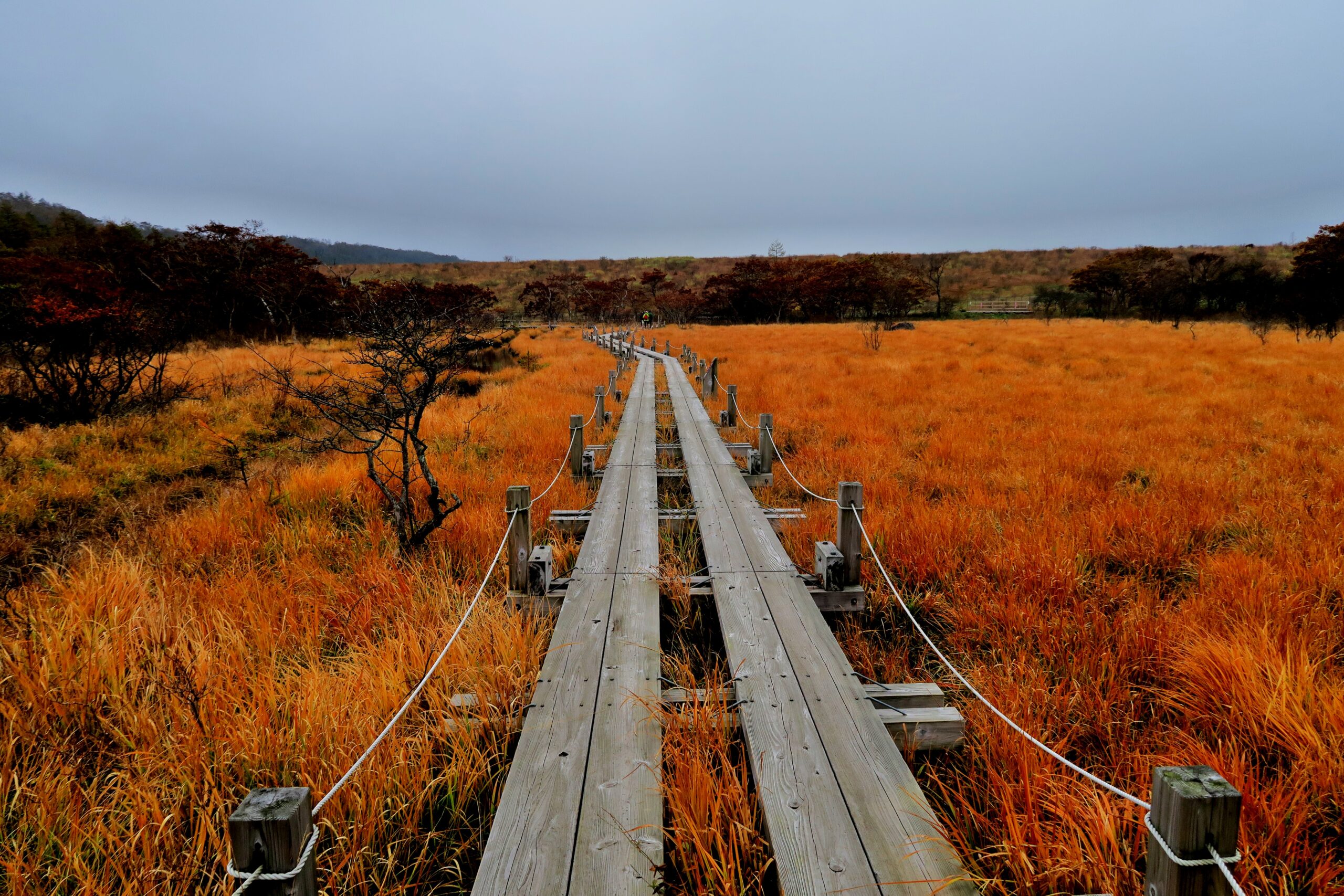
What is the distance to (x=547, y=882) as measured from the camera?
173 cm

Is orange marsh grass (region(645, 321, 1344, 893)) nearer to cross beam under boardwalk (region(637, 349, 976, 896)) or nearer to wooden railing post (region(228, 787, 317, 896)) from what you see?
cross beam under boardwalk (region(637, 349, 976, 896))

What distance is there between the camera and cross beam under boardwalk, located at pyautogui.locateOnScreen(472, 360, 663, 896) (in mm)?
1771

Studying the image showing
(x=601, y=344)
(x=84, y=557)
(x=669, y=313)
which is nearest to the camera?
(x=84, y=557)

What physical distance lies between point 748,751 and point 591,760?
0.61 metres

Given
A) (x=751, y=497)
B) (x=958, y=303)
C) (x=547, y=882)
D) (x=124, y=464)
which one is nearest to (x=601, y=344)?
(x=124, y=464)

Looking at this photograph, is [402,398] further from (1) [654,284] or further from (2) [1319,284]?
(1) [654,284]

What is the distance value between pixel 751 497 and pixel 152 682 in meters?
4.09

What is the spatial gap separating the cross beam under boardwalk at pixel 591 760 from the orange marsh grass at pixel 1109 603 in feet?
3.56

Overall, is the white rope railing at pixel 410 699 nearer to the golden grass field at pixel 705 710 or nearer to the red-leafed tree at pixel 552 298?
the golden grass field at pixel 705 710

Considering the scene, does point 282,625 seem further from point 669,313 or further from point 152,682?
point 669,313

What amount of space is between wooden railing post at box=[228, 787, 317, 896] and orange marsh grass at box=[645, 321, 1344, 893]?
1817 millimetres

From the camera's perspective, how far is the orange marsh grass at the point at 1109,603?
2.00 m

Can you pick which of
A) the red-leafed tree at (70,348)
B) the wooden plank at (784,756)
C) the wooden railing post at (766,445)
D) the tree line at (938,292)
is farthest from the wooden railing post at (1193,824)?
the tree line at (938,292)

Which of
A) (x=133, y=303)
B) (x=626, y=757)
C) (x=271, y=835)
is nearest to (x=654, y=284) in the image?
(x=133, y=303)
